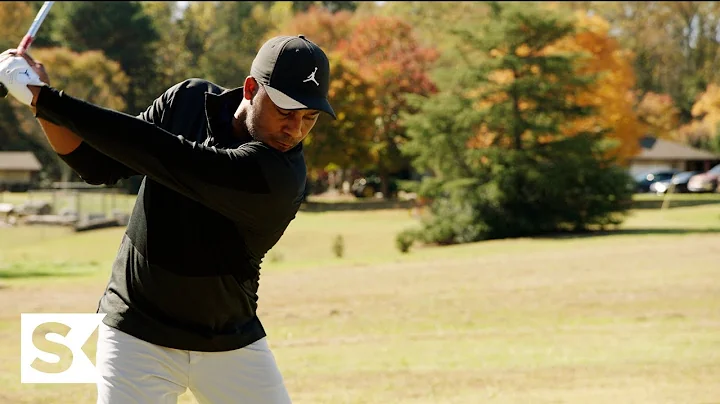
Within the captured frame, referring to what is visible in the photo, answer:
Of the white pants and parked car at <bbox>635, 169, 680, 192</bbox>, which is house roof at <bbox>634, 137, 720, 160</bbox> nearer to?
parked car at <bbox>635, 169, 680, 192</bbox>

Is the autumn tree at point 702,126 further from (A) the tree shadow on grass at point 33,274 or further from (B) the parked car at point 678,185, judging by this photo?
(A) the tree shadow on grass at point 33,274

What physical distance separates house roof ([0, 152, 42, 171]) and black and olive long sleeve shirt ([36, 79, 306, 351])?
6952 centimetres

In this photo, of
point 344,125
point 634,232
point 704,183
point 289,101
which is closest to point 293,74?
point 289,101

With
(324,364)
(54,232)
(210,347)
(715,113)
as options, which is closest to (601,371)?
(324,364)

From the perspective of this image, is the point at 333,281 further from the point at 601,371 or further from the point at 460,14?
the point at 460,14

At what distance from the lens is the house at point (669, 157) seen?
77750mm

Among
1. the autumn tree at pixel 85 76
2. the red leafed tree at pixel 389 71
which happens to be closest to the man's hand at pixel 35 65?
the red leafed tree at pixel 389 71

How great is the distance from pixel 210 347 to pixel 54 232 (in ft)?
120

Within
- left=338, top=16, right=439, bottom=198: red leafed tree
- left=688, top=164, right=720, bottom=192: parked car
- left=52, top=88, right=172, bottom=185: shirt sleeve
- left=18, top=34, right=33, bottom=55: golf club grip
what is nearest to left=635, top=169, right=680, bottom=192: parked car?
left=688, top=164, right=720, bottom=192: parked car

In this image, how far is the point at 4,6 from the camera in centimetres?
7288

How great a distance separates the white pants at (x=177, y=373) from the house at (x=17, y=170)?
68.5 m

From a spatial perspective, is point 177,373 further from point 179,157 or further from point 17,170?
point 17,170

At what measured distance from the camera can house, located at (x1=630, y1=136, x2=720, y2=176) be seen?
255 ft

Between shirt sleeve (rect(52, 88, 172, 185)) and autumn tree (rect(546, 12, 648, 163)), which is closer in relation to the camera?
shirt sleeve (rect(52, 88, 172, 185))
